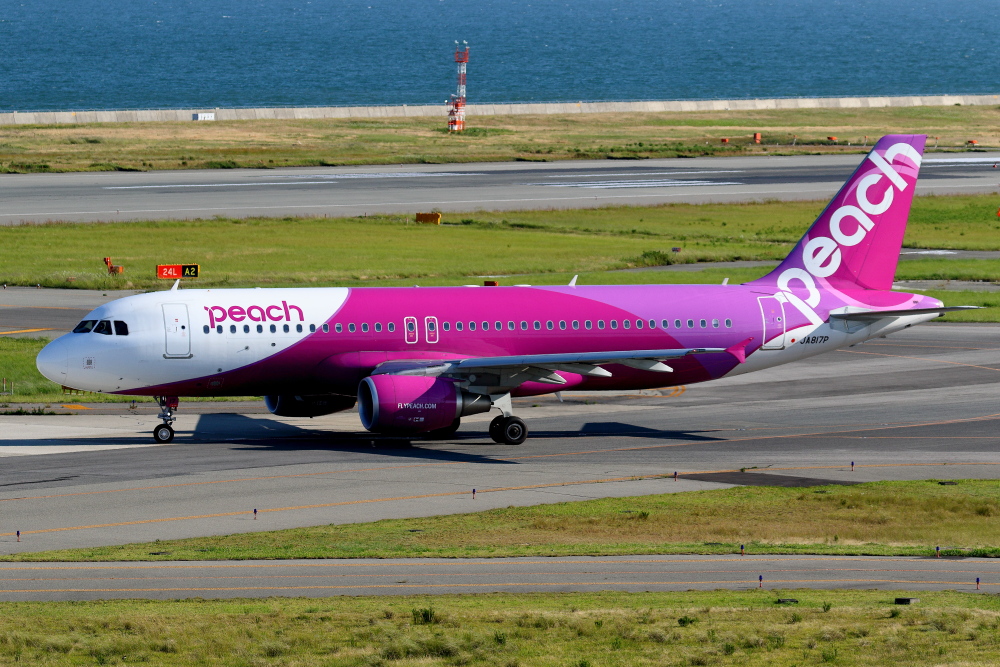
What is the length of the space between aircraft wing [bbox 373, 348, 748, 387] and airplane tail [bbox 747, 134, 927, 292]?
8247mm

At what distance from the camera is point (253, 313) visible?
151 ft

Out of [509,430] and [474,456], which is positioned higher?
[509,430]

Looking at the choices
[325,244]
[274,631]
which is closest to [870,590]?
[274,631]

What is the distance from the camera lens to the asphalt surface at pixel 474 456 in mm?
35344

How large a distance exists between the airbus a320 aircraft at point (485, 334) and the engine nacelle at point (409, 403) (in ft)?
0.16

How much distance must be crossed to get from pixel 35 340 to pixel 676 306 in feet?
101

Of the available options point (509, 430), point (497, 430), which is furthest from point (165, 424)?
point (509, 430)

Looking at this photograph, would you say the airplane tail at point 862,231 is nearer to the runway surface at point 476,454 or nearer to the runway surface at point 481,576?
the runway surface at point 476,454

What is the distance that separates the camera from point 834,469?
1667 inches

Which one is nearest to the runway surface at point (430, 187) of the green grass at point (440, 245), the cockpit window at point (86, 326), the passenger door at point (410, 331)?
the green grass at point (440, 245)

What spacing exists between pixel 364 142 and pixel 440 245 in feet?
250

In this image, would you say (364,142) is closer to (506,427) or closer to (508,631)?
(506,427)

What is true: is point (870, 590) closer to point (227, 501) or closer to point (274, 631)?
point (274, 631)

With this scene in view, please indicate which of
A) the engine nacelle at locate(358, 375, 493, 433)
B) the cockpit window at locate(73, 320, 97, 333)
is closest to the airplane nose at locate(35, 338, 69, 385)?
the cockpit window at locate(73, 320, 97, 333)
